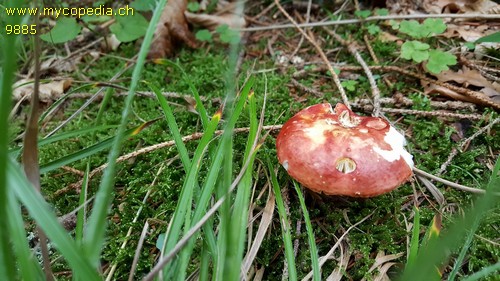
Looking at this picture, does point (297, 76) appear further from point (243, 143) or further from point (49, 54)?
point (49, 54)

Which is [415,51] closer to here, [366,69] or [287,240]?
[366,69]

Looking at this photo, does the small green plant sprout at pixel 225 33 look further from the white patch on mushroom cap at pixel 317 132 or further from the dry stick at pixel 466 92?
the white patch on mushroom cap at pixel 317 132

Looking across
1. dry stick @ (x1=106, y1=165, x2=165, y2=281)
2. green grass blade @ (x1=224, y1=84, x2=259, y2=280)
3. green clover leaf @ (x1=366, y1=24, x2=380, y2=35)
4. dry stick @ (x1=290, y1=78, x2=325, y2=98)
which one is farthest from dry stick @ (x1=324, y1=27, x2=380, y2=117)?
dry stick @ (x1=106, y1=165, x2=165, y2=281)

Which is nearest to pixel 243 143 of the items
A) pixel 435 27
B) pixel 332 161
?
pixel 332 161

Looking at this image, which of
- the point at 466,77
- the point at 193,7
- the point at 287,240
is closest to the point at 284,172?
the point at 287,240

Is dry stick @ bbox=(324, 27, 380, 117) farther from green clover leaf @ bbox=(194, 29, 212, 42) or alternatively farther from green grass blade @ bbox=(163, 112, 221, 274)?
green grass blade @ bbox=(163, 112, 221, 274)
